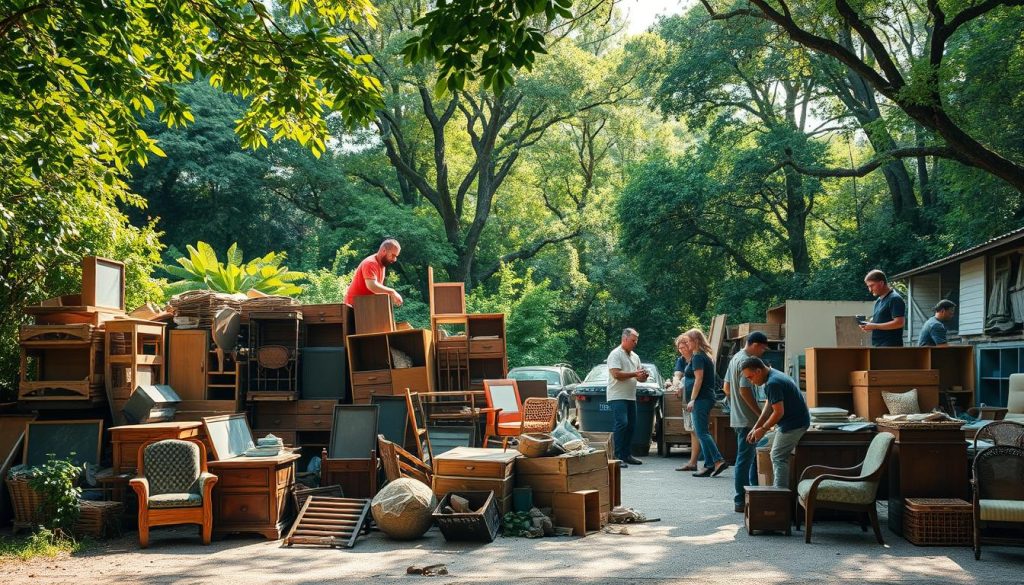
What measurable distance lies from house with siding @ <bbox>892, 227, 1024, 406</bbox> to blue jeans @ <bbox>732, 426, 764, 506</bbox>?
26.1 ft

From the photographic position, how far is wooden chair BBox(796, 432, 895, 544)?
8641mm

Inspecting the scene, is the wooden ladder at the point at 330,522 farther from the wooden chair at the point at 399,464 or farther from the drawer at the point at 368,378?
the drawer at the point at 368,378

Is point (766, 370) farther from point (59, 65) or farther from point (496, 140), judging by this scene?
point (496, 140)

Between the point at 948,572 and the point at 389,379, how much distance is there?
7091 mm

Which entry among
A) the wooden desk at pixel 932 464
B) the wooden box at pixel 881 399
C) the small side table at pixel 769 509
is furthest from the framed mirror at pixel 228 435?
the wooden box at pixel 881 399

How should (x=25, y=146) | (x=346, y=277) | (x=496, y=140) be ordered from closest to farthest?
1. (x=25, y=146)
2. (x=346, y=277)
3. (x=496, y=140)

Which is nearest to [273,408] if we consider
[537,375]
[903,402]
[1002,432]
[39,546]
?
[39,546]

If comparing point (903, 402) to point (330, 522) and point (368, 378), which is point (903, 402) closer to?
point (368, 378)

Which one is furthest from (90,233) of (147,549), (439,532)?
(439,532)

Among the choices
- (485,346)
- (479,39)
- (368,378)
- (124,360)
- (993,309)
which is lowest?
(368,378)

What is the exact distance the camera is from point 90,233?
507 inches

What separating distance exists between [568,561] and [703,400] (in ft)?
19.1

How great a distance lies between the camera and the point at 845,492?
8.72 meters

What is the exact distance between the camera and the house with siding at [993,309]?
648 inches
